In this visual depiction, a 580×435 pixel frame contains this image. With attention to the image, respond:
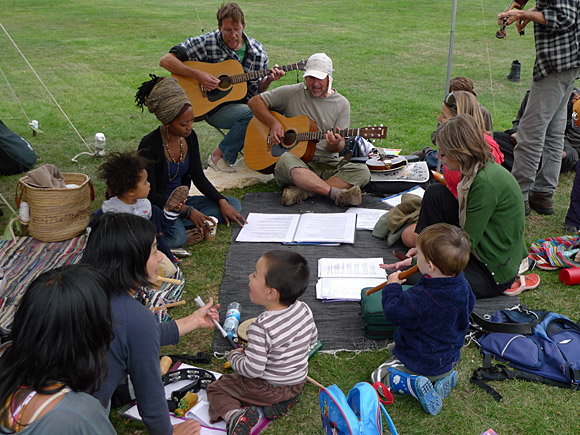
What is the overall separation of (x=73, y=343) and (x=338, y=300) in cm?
230

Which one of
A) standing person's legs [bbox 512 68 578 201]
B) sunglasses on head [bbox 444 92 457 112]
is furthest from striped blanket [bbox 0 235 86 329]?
standing person's legs [bbox 512 68 578 201]

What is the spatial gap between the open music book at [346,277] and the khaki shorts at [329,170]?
1308mm

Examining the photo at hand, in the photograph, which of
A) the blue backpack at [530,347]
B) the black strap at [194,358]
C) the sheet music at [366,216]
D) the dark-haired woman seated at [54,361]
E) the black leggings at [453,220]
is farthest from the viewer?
the sheet music at [366,216]

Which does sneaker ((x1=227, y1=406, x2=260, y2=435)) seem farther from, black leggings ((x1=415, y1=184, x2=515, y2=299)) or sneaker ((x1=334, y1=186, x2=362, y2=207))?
sneaker ((x1=334, y1=186, x2=362, y2=207))

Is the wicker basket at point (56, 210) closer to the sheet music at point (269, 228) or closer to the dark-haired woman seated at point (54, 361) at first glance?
the sheet music at point (269, 228)

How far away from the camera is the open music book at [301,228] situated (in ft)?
15.1

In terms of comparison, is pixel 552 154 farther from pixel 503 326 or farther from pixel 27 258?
pixel 27 258

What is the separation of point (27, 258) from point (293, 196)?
7.59ft

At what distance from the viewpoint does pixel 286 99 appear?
555 cm

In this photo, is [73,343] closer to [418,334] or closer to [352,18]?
[418,334]

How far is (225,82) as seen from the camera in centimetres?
600

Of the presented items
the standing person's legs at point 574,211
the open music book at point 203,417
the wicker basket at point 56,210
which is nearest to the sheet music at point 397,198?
the standing person's legs at point 574,211

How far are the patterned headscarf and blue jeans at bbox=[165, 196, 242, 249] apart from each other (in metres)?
0.84

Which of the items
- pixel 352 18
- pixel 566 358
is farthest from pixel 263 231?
pixel 352 18
